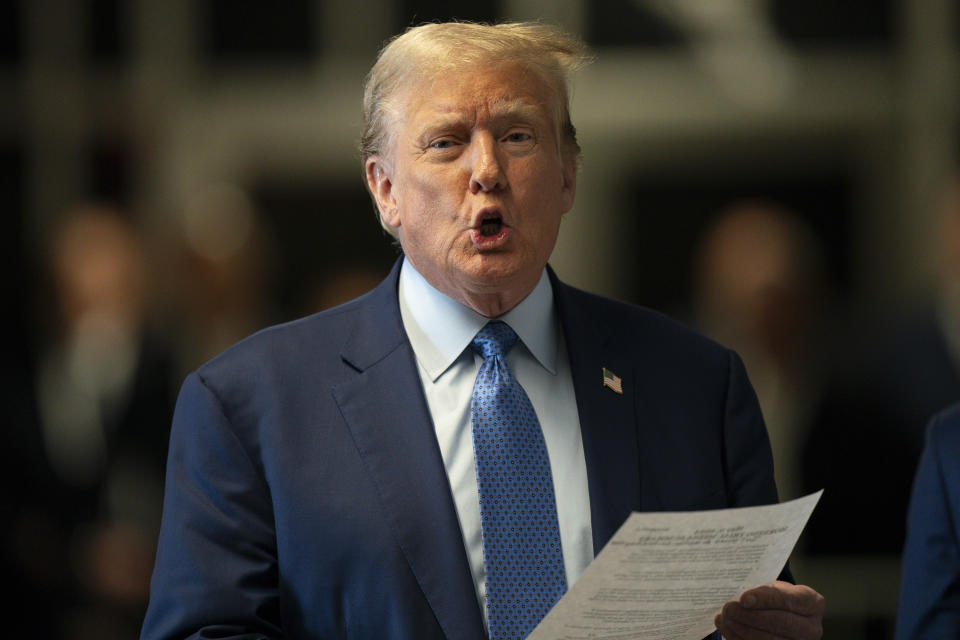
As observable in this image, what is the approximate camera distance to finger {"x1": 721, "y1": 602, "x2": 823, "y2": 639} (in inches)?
95.8

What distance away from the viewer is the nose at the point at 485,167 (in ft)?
8.50

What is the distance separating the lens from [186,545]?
252cm

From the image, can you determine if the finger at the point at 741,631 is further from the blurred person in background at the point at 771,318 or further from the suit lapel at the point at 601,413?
the blurred person in background at the point at 771,318

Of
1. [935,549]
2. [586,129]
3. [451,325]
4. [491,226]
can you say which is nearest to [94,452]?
[451,325]

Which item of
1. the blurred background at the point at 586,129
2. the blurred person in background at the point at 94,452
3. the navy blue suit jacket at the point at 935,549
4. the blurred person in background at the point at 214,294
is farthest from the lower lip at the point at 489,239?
the blurred background at the point at 586,129

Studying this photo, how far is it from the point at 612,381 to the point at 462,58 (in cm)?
63

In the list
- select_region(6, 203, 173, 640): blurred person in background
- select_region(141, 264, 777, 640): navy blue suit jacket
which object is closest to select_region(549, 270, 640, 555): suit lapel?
select_region(141, 264, 777, 640): navy blue suit jacket

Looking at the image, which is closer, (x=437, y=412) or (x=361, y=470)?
(x=361, y=470)

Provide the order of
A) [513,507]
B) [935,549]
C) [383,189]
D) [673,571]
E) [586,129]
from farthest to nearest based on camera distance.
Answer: [586,129], [935,549], [383,189], [513,507], [673,571]

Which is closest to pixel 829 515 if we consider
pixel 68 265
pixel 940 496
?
pixel 940 496

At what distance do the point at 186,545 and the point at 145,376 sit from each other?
Answer: 2459mm

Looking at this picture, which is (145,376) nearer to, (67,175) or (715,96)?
(67,175)

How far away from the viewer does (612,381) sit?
8.89ft

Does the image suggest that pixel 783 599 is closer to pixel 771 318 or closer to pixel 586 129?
pixel 771 318
